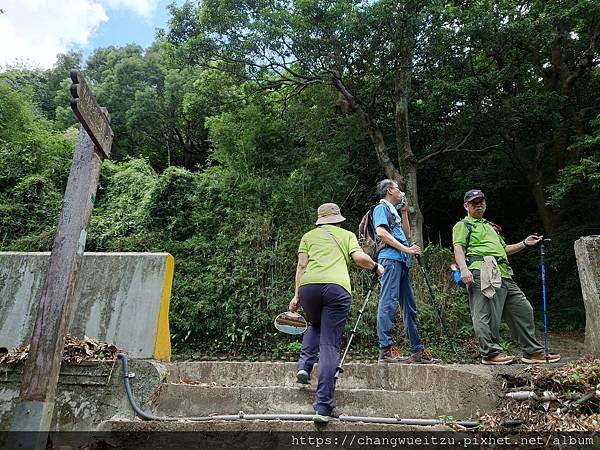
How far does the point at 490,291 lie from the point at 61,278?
375cm

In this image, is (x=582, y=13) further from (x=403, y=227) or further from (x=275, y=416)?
(x=275, y=416)

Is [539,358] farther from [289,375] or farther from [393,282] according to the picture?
[289,375]

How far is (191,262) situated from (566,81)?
12953mm

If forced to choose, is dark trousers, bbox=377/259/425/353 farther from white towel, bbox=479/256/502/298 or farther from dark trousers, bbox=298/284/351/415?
dark trousers, bbox=298/284/351/415

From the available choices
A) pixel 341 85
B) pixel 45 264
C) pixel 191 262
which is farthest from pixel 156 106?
pixel 45 264

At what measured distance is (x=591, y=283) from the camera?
13.2 feet

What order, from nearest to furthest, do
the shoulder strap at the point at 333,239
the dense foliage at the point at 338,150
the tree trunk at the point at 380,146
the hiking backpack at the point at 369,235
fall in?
the shoulder strap at the point at 333,239 < the hiking backpack at the point at 369,235 < the dense foliage at the point at 338,150 < the tree trunk at the point at 380,146

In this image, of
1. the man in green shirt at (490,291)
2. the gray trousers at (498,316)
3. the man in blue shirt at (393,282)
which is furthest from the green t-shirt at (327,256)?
the gray trousers at (498,316)

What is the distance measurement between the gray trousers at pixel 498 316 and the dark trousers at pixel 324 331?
61.9 inches

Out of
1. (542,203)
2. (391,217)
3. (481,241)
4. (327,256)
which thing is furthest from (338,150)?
(327,256)

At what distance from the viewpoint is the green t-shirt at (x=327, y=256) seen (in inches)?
137

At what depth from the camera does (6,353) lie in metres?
4.09

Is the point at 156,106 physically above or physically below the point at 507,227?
above

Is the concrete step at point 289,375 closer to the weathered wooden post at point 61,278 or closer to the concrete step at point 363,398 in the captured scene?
the concrete step at point 363,398
